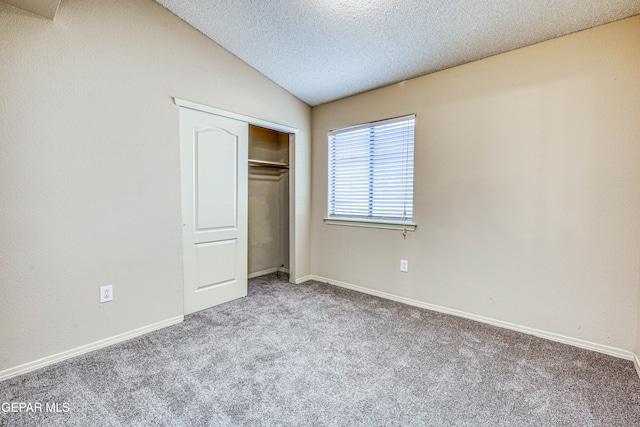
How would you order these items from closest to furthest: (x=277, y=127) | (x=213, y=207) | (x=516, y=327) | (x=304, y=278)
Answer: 1. (x=516, y=327)
2. (x=213, y=207)
3. (x=277, y=127)
4. (x=304, y=278)

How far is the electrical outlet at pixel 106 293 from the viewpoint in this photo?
7.13 feet

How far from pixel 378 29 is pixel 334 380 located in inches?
97.8

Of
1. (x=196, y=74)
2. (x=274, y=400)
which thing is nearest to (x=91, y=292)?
(x=274, y=400)

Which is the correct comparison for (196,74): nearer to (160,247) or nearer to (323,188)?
(160,247)

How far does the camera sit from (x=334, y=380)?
176 centimetres

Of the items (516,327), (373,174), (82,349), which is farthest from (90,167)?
(516,327)

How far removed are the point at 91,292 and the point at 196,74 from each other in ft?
6.40

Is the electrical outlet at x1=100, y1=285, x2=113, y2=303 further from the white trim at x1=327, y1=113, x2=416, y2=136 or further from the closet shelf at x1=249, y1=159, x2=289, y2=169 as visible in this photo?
the white trim at x1=327, y1=113, x2=416, y2=136


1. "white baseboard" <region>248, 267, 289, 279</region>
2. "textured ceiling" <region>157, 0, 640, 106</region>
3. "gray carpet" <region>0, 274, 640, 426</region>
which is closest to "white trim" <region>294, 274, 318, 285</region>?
"white baseboard" <region>248, 267, 289, 279</region>

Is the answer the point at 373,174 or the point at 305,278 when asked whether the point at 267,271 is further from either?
the point at 373,174

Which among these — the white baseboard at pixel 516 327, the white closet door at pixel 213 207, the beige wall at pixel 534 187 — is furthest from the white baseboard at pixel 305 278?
the beige wall at pixel 534 187

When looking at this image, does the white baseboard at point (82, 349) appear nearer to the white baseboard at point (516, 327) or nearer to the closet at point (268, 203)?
the closet at point (268, 203)

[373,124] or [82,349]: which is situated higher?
[373,124]

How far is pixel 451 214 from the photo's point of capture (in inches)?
107
